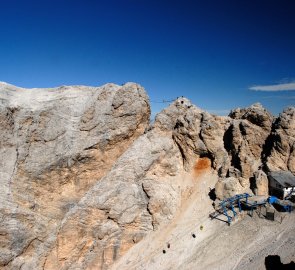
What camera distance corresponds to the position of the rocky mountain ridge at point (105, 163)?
36.6 metres

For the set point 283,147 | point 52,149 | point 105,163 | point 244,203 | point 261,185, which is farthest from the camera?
point 105,163

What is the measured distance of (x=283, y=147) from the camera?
37.2 metres

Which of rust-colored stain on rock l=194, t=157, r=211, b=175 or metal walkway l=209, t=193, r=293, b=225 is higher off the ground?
rust-colored stain on rock l=194, t=157, r=211, b=175

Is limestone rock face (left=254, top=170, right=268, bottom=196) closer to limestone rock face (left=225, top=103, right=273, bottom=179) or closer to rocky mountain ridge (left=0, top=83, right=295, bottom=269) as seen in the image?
rocky mountain ridge (left=0, top=83, right=295, bottom=269)

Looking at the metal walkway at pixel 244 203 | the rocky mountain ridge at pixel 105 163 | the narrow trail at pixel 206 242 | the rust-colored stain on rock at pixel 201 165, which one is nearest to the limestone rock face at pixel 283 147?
the rocky mountain ridge at pixel 105 163

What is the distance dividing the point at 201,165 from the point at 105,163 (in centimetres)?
1261

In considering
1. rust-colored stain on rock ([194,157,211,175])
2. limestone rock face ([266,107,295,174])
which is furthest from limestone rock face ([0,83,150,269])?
limestone rock face ([266,107,295,174])

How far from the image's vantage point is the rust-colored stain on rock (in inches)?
1631

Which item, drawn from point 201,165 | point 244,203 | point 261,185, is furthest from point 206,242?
point 201,165

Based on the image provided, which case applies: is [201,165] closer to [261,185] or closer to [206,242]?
[261,185]

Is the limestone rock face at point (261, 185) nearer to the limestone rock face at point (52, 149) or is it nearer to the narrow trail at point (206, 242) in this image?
the narrow trail at point (206, 242)

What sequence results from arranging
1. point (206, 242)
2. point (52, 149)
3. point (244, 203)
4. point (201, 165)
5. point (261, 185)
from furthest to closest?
point (201, 165), point (52, 149), point (261, 185), point (244, 203), point (206, 242)

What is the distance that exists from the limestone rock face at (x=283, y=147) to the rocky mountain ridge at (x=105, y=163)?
0.40 ft

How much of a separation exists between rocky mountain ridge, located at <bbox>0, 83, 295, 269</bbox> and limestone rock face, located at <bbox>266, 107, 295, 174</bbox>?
0.12m
